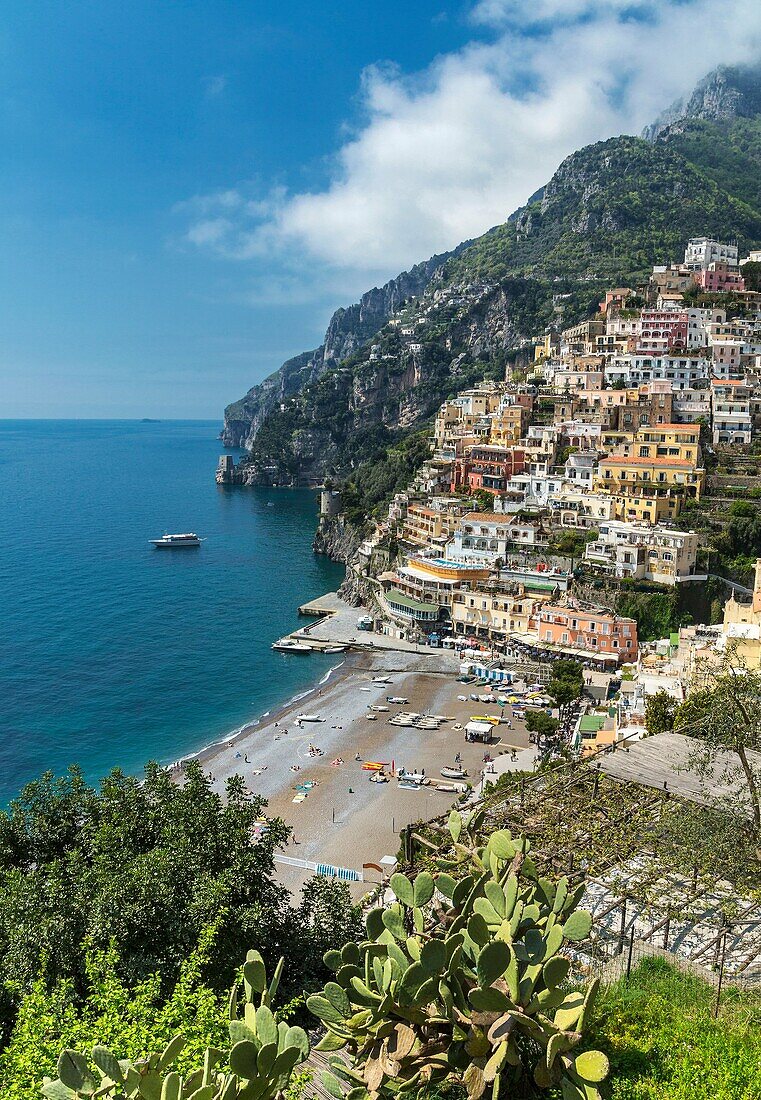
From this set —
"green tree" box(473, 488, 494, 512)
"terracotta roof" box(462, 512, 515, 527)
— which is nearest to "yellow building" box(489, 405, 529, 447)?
"green tree" box(473, 488, 494, 512)

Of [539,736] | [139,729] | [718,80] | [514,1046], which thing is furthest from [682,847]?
[718,80]

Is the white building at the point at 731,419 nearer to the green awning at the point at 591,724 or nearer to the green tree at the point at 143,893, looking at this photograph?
the green awning at the point at 591,724

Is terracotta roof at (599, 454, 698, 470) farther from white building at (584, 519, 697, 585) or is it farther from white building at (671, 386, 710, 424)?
white building at (671, 386, 710, 424)

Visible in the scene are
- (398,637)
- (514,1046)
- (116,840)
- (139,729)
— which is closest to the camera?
(514,1046)

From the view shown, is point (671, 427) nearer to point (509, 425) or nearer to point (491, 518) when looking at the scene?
point (509, 425)

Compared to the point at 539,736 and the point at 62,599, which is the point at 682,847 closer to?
the point at 539,736

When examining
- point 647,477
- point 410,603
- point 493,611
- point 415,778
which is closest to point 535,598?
point 493,611
